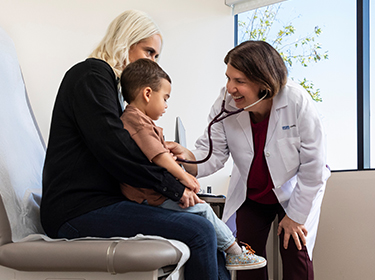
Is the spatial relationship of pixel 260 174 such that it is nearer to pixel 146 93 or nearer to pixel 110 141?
pixel 146 93

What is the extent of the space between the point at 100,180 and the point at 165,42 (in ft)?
7.32

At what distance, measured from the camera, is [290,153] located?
1644 mm

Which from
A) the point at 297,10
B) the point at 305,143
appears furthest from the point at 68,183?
the point at 297,10

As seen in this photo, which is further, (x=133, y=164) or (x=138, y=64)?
(x=138, y=64)

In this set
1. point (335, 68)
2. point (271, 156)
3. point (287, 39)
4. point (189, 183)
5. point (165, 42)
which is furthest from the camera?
point (287, 39)

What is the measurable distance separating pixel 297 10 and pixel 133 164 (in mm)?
2704

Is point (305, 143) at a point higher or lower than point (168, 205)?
higher

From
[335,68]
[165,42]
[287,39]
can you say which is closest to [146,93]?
[165,42]

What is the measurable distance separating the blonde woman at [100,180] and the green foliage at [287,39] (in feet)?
7.39

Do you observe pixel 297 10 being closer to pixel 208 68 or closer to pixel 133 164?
pixel 208 68

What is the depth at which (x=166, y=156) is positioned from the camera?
3.94 ft

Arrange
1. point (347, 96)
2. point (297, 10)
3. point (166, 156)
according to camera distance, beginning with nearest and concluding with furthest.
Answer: point (166, 156), point (347, 96), point (297, 10)

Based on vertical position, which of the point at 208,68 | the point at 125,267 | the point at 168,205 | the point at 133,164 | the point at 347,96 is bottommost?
the point at 125,267


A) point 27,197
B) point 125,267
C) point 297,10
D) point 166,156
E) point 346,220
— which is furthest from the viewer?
point 297,10
